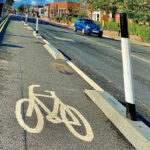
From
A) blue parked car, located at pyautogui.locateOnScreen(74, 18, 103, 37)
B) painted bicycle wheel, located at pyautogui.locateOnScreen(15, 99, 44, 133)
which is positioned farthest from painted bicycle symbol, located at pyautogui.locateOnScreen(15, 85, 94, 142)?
blue parked car, located at pyautogui.locateOnScreen(74, 18, 103, 37)

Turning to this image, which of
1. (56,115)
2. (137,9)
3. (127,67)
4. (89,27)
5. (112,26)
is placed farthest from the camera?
(112,26)

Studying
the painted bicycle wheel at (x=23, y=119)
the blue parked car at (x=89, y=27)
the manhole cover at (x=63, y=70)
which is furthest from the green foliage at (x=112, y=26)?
the painted bicycle wheel at (x=23, y=119)

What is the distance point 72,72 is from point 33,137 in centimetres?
416

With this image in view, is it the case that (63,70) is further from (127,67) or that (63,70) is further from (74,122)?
(127,67)

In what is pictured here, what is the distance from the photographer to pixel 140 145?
2.57 meters

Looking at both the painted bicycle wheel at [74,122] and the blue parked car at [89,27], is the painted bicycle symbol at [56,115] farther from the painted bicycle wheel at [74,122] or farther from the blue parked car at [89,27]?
the blue parked car at [89,27]

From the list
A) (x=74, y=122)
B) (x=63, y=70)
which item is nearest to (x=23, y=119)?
(x=74, y=122)

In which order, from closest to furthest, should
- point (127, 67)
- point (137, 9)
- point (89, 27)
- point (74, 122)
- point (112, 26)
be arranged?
point (127, 67) < point (74, 122) < point (89, 27) < point (137, 9) < point (112, 26)

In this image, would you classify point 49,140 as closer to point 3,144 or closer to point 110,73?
point 3,144

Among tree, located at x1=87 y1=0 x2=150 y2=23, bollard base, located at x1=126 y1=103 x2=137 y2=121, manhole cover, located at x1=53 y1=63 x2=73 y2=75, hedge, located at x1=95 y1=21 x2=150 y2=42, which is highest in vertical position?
tree, located at x1=87 y1=0 x2=150 y2=23

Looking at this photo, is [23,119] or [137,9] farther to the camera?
[137,9]

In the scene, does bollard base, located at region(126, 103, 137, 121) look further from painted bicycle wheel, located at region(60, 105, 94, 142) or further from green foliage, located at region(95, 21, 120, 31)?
green foliage, located at region(95, 21, 120, 31)

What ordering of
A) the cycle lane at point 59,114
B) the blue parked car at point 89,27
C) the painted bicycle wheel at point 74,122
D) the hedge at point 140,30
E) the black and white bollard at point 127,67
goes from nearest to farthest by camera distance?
the cycle lane at point 59,114 → the painted bicycle wheel at point 74,122 → the black and white bollard at point 127,67 → the hedge at point 140,30 → the blue parked car at point 89,27

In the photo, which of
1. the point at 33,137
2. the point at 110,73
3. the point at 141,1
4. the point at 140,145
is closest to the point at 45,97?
the point at 33,137
